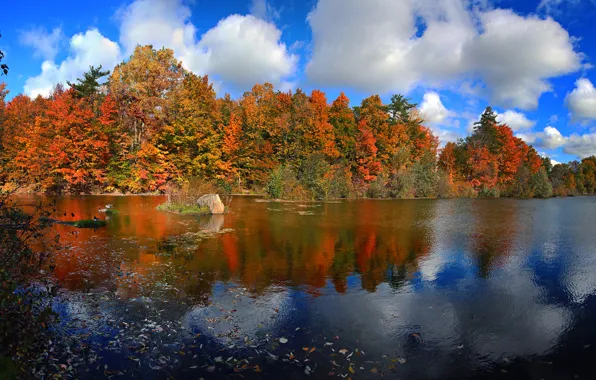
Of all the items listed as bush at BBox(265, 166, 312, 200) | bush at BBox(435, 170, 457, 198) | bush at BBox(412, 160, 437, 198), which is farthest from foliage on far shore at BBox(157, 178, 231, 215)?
bush at BBox(435, 170, 457, 198)

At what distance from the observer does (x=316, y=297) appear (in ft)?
30.1

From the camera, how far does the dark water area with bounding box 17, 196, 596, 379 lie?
600 centimetres

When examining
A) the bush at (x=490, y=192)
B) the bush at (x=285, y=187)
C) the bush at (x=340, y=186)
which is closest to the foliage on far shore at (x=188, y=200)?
the bush at (x=285, y=187)

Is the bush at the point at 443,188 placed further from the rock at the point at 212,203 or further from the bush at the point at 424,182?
the rock at the point at 212,203

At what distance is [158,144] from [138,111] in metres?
4.88

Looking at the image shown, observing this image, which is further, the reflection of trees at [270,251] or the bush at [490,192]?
the bush at [490,192]

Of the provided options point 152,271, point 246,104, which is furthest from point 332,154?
point 152,271

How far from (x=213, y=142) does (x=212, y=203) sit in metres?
22.9

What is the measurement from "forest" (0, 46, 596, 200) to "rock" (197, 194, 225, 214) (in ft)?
30.3

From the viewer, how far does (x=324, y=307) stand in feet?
27.9

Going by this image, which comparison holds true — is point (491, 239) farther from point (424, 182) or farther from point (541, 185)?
point (541, 185)

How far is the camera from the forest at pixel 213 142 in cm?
4266

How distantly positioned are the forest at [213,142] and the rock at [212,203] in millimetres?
9220

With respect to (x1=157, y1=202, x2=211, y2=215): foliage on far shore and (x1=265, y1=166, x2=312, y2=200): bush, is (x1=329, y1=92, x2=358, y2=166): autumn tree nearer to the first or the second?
(x1=265, y1=166, x2=312, y2=200): bush
